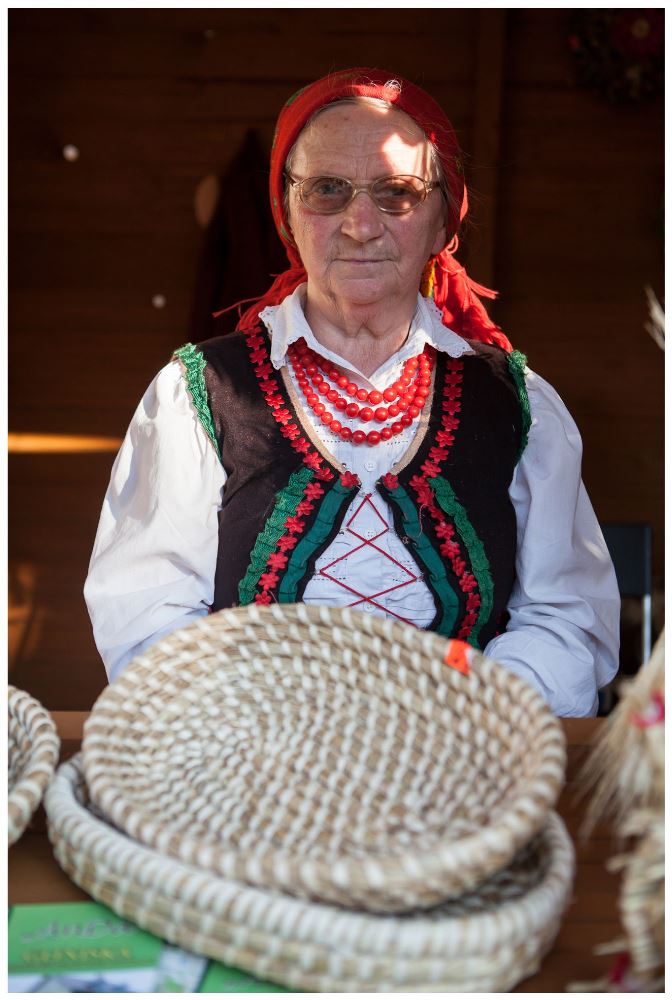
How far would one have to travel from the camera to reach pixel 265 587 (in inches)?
64.2

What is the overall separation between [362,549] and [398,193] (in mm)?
526

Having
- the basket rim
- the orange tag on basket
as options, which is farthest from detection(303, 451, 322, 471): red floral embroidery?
the basket rim

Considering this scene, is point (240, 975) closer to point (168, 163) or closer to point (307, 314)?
point (307, 314)

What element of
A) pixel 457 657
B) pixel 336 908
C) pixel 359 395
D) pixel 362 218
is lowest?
pixel 336 908

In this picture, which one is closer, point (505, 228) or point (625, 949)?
point (625, 949)

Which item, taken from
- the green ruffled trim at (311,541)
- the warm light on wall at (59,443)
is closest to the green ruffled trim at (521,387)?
the green ruffled trim at (311,541)

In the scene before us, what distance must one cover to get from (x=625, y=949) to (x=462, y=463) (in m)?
A: 0.97

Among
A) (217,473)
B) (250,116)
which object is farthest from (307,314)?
(250,116)

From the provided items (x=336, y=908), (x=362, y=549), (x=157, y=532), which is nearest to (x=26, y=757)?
(x=336, y=908)

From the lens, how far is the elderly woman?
1.63 metres

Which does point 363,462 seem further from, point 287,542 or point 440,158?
point 440,158

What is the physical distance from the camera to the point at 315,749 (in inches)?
41.9

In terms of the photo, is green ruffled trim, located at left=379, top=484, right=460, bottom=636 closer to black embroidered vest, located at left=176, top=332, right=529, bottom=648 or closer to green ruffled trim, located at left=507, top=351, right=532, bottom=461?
black embroidered vest, located at left=176, top=332, right=529, bottom=648

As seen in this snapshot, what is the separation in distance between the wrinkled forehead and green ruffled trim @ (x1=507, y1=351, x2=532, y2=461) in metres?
0.33
